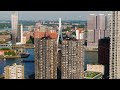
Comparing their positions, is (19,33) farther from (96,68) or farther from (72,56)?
(96,68)

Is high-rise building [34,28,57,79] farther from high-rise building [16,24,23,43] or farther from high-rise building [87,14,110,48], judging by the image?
high-rise building [87,14,110,48]

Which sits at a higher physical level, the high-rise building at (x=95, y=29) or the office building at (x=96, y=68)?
the high-rise building at (x=95, y=29)

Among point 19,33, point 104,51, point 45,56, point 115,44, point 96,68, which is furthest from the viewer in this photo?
point 19,33

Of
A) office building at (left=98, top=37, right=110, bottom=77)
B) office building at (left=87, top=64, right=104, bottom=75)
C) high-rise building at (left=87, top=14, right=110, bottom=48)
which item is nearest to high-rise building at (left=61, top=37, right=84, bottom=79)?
office building at (left=87, top=64, right=104, bottom=75)

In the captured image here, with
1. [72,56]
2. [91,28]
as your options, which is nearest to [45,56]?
[72,56]

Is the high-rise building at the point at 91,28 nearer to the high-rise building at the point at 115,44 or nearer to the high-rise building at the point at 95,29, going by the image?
the high-rise building at the point at 95,29

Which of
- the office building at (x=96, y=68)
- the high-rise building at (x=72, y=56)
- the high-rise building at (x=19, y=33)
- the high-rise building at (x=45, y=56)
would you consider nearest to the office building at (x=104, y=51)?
the office building at (x=96, y=68)
